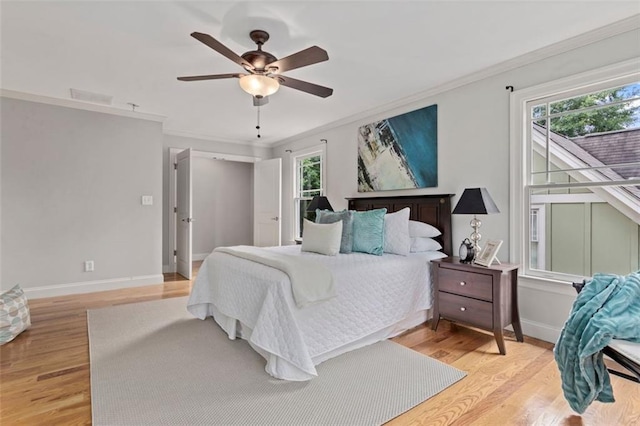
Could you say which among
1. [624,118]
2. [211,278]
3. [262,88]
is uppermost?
[262,88]

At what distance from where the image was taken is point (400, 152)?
384cm

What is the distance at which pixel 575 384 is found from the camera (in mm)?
1558

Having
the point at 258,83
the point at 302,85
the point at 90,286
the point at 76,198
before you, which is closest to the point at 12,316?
the point at 90,286

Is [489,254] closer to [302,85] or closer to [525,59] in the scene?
[525,59]

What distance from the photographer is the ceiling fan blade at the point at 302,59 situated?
2021 millimetres

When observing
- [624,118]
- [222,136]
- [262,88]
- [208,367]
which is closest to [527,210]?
[624,118]

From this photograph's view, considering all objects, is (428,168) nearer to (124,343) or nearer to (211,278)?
(211,278)

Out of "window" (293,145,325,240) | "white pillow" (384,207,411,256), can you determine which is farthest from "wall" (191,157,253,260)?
"white pillow" (384,207,411,256)

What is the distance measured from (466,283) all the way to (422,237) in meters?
0.72

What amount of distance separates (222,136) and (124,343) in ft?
13.0

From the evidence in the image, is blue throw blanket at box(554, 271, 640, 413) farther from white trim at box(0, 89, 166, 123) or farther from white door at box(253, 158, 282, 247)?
white trim at box(0, 89, 166, 123)

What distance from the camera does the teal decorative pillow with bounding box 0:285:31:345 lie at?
2559mm

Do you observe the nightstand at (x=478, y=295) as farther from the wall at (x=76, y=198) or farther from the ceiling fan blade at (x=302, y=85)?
the wall at (x=76, y=198)

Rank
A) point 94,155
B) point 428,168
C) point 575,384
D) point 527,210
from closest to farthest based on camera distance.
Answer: point 575,384 → point 527,210 → point 428,168 → point 94,155
